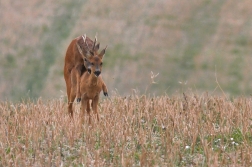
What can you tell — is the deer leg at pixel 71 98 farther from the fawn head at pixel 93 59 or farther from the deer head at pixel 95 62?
the deer head at pixel 95 62

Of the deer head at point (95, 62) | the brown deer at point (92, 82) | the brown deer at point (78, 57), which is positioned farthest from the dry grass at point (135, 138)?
the deer head at point (95, 62)

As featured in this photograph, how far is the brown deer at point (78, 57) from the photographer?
8062 millimetres

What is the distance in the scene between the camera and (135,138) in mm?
7020

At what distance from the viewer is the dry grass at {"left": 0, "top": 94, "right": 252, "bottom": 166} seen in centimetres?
606

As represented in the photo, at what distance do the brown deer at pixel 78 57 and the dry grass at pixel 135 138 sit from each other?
42 cm

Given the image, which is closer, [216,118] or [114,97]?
[216,118]

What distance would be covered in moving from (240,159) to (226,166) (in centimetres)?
37

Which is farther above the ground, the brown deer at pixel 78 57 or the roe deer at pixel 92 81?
the brown deer at pixel 78 57

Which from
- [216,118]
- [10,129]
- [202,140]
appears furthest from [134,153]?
[216,118]

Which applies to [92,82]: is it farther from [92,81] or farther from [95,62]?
[95,62]

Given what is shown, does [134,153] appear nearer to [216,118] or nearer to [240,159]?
[240,159]

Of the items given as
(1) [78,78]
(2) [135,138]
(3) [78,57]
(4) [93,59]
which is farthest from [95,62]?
(2) [135,138]

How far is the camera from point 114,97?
10133 mm

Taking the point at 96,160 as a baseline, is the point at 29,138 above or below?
above
